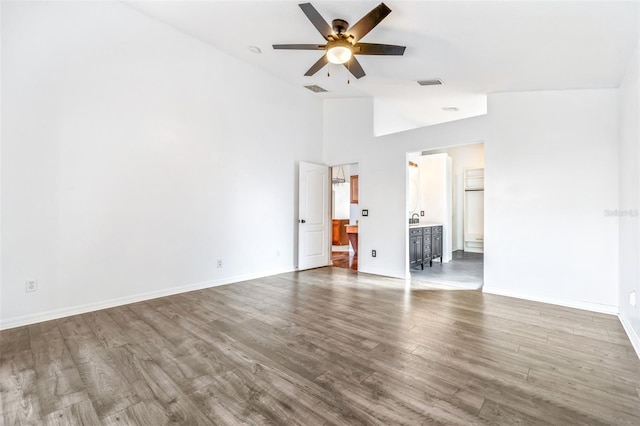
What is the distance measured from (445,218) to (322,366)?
18.7 ft

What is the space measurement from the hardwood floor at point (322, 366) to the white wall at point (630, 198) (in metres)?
0.28

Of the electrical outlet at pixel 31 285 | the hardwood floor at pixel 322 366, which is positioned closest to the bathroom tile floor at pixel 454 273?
the hardwood floor at pixel 322 366

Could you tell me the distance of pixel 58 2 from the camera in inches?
125

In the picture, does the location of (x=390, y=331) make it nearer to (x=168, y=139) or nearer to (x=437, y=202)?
(x=168, y=139)

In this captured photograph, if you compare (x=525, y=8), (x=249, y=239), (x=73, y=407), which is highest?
(x=525, y=8)

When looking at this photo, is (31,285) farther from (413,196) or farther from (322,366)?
(413,196)

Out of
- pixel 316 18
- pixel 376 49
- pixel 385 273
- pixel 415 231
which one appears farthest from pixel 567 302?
pixel 316 18

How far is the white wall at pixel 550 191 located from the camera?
11.3ft

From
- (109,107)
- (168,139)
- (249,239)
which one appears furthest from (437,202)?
(109,107)

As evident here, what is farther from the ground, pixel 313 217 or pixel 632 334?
pixel 313 217

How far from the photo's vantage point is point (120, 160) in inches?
143

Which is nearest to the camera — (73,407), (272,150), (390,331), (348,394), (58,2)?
(73,407)

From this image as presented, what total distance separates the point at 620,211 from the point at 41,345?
20.0 ft

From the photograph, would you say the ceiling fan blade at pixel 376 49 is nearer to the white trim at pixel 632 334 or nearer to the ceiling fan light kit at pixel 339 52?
the ceiling fan light kit at pixel 339 52
